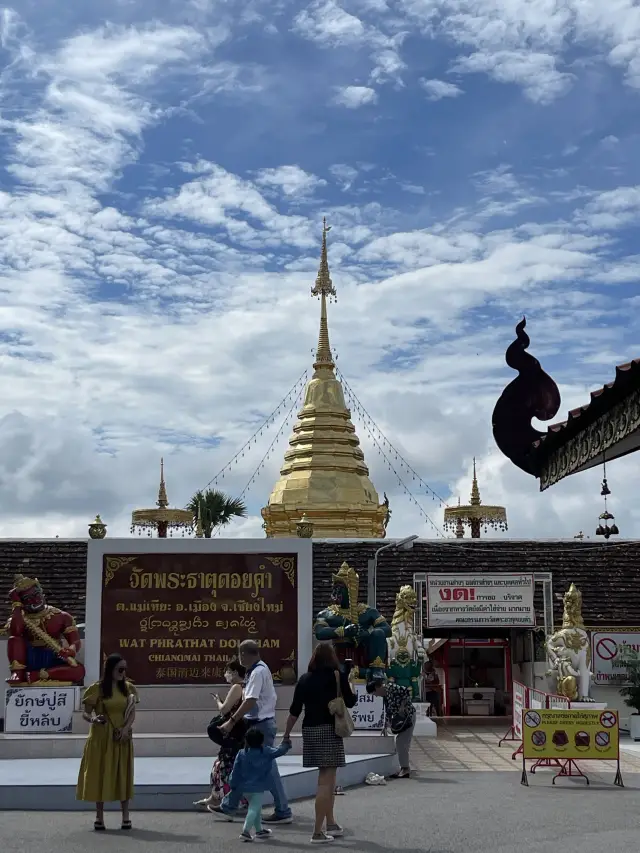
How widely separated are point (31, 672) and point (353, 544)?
397 inches

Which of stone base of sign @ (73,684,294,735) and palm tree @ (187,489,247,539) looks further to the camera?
palm tree @ (187,489,247,539)

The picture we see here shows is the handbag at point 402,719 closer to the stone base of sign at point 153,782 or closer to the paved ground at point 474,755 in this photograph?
the stone base of sign at point 153,782

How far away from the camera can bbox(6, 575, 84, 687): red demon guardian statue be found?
1645 centimetres

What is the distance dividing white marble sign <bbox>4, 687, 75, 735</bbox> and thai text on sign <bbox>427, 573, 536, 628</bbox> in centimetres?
917

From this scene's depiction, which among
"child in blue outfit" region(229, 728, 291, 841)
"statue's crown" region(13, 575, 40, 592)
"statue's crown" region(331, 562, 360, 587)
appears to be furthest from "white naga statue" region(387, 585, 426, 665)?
"child in blue outfit" region(229, 728, 291, 841)

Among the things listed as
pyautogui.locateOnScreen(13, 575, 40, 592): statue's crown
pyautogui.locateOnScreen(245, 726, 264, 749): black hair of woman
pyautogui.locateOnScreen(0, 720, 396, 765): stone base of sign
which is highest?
pyautogui.locateOnScreen(13, 575, 40, 592): statue's crown

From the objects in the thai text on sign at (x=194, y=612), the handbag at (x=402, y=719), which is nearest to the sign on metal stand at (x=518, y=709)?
the thai text on sign at (x=194, y=612)

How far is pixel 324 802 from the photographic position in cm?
843

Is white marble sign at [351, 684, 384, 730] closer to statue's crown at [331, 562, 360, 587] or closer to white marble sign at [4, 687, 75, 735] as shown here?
statue's crown at [331, 562, 360, 587]

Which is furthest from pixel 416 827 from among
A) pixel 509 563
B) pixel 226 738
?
pixel 509 563

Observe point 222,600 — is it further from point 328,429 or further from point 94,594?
point 328,429

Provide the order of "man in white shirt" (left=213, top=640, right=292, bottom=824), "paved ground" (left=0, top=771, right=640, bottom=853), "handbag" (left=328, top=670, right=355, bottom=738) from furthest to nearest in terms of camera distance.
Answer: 1. "man in white shirt" (left=213, top=640, right=292, bottom=824)
2. "handbag" (left=328, top=670, right=355, bottom=738)
3. "paved ground" (left=0, top=771, right=640, bottom=853)

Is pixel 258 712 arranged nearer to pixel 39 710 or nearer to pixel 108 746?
pixel 108 746

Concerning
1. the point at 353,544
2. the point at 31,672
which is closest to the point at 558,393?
the point at 31,672
